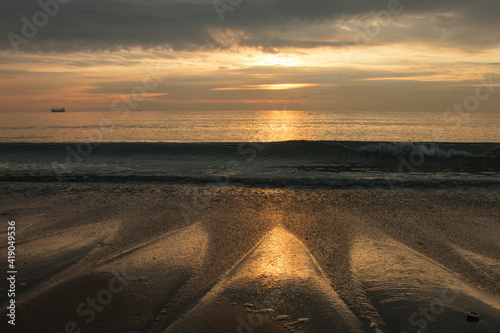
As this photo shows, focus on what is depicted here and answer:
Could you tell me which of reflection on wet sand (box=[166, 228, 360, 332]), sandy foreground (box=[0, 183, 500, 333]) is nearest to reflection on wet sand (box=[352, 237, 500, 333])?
sandy foreground (box=[0, 183, 500, 333])

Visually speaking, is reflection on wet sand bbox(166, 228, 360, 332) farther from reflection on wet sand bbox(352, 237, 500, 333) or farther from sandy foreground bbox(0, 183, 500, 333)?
reflection on wet sand bbox(352, 237, 500, 333)

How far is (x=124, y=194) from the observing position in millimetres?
9852

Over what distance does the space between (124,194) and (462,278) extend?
348 inches

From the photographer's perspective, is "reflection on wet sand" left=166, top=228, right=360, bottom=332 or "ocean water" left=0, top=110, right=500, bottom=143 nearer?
"reflection on wet sand" left=166, top=228, right=360, bottom=332

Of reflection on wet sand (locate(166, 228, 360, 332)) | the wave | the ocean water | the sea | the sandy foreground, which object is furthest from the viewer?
the ocean water

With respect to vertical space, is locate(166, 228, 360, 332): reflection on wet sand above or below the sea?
below

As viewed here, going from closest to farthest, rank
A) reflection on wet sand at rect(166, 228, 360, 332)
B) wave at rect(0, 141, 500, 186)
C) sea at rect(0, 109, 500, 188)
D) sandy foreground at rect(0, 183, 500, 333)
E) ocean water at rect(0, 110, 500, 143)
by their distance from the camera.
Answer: reflection on wet sand at rect(166, 228, 360, 332) < sandy foreground at rect(0, 183, 500, 333) < sea at rect(0, 109, 500, 188) < wave at rect(0, 141, 500, 186) < ocean water at rect(0, 110, 500, 143)

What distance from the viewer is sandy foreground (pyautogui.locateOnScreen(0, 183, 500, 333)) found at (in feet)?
10.9

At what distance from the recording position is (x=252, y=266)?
15.0ft

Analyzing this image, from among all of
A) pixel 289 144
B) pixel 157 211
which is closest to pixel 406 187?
pixel 157 211

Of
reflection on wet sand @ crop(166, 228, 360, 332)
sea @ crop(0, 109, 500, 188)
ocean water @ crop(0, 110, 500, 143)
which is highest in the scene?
ocean water @ crop(0, 110, 500, 143)

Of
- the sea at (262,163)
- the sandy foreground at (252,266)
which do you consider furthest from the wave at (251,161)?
the sandy foreground at (252,266)

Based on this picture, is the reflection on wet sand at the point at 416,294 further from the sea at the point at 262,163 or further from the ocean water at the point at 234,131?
the ocean water at the point at 234,131

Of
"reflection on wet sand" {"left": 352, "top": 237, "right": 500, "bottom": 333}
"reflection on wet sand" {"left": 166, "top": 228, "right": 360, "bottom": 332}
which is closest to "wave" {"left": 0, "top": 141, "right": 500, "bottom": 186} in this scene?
"reflection on wet sand" {"left": 352, "top": 237, "right": 500, "bottom": 333}
